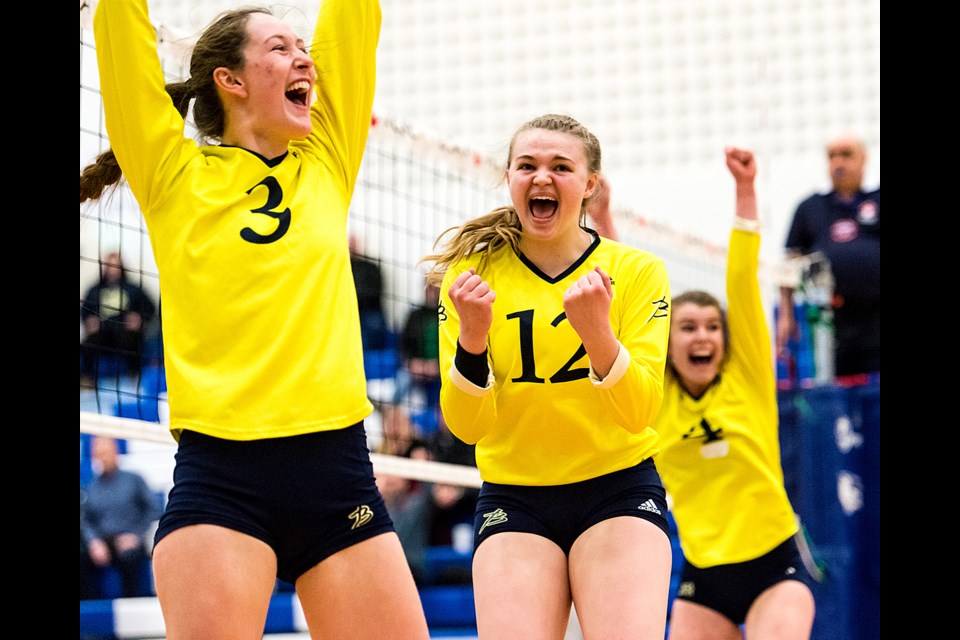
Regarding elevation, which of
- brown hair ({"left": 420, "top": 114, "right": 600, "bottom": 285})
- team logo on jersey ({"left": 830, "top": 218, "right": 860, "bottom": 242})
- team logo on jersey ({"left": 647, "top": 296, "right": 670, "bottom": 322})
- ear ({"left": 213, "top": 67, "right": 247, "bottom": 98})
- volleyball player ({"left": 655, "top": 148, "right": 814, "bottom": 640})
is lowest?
volleyball player ({"left": 655, "top": 148, "right": 814, "bottom": 640})

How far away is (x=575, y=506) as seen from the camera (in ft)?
10.7

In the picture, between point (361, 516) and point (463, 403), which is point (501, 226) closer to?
point (463, 403)

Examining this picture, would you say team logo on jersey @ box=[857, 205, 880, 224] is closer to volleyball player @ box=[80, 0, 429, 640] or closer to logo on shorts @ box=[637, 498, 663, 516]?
logo on shorts @ box=[637, 498, 663, 516]

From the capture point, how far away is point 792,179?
1098 centimetres

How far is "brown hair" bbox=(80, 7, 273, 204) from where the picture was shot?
3.28 metres

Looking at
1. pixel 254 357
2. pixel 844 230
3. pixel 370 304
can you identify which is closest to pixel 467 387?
pixel 254 357

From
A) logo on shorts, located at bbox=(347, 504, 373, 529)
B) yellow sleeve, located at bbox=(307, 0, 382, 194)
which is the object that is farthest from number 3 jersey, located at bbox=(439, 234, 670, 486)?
yellow sleeve, located at bbox=(307, 0, 382, 194)

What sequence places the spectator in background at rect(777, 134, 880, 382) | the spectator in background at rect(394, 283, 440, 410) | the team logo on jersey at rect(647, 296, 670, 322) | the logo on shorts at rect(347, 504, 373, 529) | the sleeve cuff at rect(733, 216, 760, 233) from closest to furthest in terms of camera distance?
the logo on shorts at rect(347, 504, 373, 529) < the team logo on jersey at rect(647, 296, 670, 322) < the sleeve cuff at rect(733, 216, 760, 233) < the spectator in background at rect(777, 134, 880, 382) < the spectator in background at rect(394, 283, 440, 410)

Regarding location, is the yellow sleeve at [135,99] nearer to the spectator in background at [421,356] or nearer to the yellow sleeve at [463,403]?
the yellow sleeve at [463,403]

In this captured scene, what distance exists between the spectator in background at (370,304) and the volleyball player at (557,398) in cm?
461

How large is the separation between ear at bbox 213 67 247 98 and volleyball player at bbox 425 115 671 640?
2.43 ft

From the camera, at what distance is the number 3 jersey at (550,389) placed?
323cm

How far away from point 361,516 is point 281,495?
204 mm
